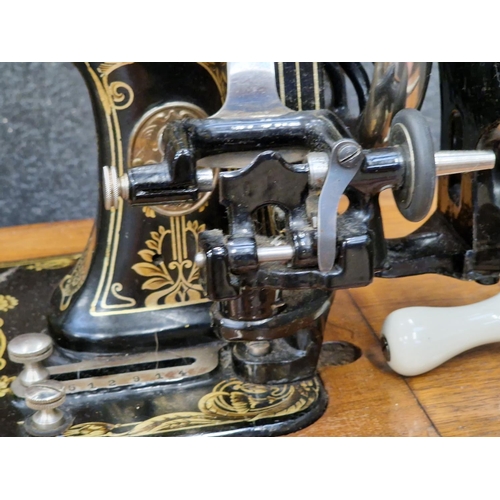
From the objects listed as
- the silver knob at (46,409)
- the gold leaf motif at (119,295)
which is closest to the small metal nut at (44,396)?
the silver knob at (46,409)

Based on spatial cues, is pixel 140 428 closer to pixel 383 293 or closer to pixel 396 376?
pixel 396 376

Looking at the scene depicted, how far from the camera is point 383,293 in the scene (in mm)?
1118

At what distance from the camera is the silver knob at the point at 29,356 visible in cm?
89

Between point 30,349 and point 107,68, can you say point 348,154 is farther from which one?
point 30,349

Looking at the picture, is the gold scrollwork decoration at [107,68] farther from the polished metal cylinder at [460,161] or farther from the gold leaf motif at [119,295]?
the polished metal cylinder at [460,161]

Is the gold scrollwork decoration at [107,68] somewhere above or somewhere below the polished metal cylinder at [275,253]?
above

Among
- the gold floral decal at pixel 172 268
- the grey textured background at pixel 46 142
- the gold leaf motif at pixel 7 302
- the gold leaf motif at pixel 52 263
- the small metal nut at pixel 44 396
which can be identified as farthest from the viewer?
the grey textured background at pixel 46 142

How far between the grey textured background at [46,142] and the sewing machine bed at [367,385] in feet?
1.80

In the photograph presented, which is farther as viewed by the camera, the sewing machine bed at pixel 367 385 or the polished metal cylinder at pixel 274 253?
the sewing machine bed at pixel 367 385

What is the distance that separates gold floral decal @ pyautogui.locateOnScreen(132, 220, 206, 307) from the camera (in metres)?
0.95

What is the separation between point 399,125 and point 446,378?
14.1 inches

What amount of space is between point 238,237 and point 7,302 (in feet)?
1.65

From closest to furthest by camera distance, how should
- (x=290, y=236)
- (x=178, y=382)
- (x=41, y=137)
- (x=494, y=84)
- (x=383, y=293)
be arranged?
1. (x=290, y=236)
2. (x=494, y=84)
3. (x=178, y=382)
4. (x=383, y=293)
5. (x=41, y=137)
